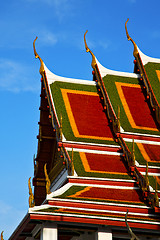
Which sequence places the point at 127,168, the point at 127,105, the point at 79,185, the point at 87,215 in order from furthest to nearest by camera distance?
the point at 127,105 → the point at 127,168 → the point at 79,185 → the point at 87,215

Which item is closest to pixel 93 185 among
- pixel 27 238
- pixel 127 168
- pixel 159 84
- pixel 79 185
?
pixel 79 185

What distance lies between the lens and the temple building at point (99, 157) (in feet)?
57.3

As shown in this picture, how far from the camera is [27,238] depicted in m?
21.8

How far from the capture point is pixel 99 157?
2066 centimetres

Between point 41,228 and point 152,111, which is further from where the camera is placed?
point 152,111

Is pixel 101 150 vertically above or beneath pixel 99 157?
above

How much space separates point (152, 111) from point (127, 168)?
12.8 feet

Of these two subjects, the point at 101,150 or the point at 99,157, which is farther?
the point at 101,150

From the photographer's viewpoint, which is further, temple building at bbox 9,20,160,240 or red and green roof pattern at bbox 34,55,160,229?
red and green roof pattern at bbox 34,55,160,229

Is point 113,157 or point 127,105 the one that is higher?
point 127,105

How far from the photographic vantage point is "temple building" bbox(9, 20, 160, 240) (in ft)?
57.3

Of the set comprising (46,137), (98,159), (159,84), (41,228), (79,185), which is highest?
(159,84)

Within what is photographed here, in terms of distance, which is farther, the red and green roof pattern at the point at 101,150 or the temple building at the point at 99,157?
the red and green roof pattern at the point at 101,150

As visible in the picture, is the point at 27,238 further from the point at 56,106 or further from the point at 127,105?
the point at 127,105
